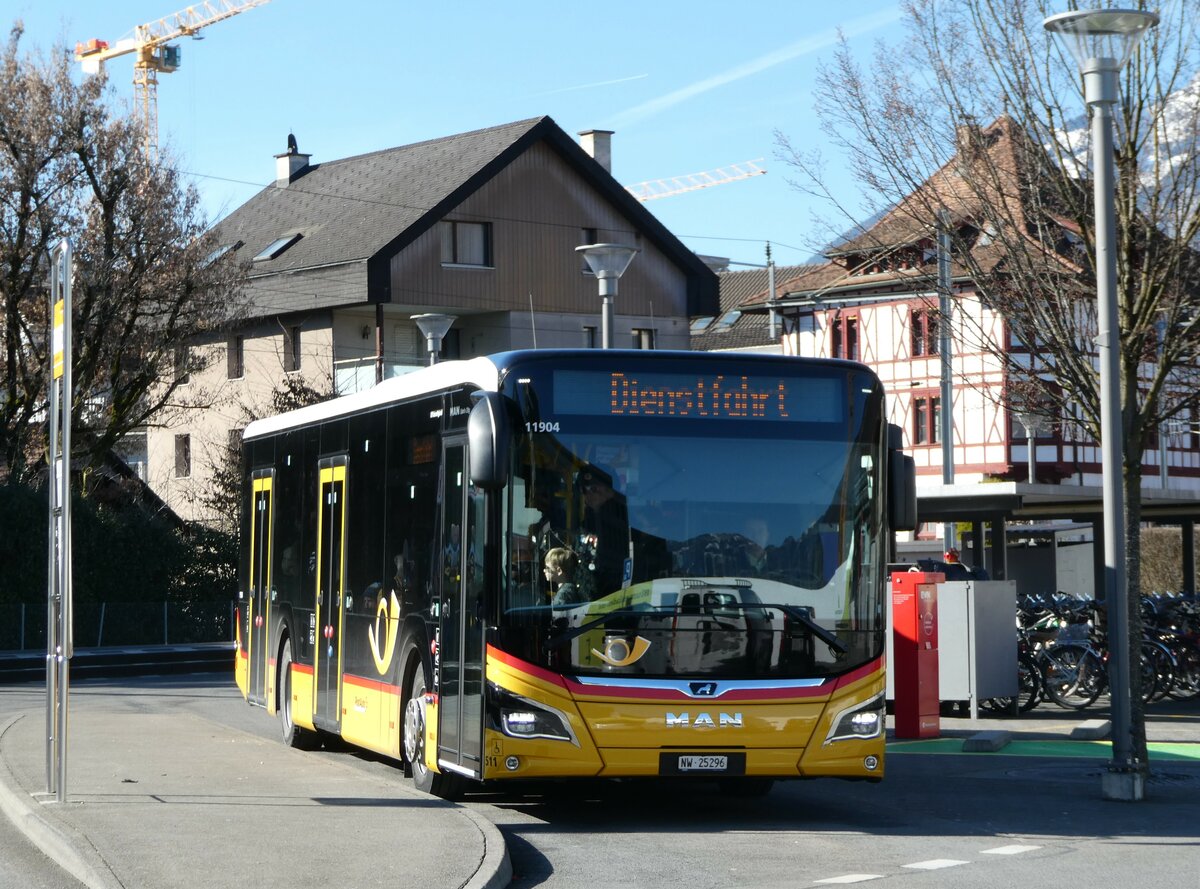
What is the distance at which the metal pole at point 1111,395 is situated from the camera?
13.3 m

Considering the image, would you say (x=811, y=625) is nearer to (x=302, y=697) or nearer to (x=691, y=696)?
(x=691, y=696)

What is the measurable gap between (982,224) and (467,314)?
121ft

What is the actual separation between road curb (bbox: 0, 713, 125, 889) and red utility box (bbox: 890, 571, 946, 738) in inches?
352

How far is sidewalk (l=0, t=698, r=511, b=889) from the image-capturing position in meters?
9.27

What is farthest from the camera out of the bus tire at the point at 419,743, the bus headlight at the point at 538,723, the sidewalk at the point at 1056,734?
the sidewalk at the point at 1056,734

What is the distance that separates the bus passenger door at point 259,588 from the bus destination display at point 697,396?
7.27 metres

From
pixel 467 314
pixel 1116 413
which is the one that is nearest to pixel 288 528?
pixel 1116 413

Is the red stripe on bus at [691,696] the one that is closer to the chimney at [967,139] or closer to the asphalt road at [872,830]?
the asphalt road at [872,830]

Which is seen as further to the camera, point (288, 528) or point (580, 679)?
point (288, 528)

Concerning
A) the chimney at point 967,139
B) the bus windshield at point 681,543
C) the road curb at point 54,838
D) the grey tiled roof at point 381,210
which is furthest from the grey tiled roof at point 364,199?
the bus windshield at point 681,543

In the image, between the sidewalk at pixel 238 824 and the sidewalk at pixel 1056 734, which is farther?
the sidewalk at pixel 1056 734

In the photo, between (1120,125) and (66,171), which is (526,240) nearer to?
(66,171)

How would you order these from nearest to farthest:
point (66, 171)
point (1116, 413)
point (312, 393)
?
point (1116, 413), point (66, 171), point (312, 393)

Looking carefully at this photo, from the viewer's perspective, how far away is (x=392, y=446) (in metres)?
14.0
